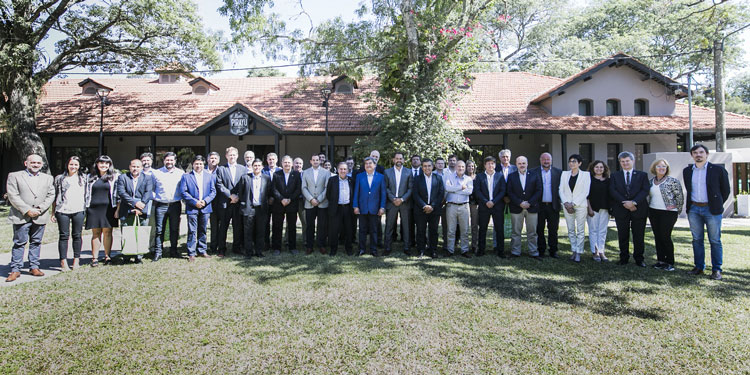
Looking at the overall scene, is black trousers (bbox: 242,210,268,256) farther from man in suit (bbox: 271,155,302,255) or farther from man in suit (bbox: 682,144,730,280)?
man in suit (bbox: 682,144,730,280)

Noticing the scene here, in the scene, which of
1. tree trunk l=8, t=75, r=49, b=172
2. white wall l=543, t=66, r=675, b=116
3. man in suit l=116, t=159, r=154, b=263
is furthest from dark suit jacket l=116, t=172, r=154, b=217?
white wall l=543, t=66, r=675, b=116

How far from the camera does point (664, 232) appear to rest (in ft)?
19.9

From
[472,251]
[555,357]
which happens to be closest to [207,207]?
[472,251]

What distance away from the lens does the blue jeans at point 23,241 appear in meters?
5.55

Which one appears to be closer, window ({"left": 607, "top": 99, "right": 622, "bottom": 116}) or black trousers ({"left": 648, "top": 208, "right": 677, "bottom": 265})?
black trousers ({"left": 648, "top": 208, "right": 677, "bottom": 265})

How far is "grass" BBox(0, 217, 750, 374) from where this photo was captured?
10.5 ft

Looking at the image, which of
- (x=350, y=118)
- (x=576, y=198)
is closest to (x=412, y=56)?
(x=350, y=118)

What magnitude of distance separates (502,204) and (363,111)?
1173 centimetres

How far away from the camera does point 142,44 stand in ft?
55.2

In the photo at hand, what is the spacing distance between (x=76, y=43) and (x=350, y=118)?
38.6 ft

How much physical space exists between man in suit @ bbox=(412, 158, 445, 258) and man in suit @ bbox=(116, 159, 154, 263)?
15.1 ft

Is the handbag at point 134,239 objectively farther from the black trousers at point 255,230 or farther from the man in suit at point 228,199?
the black trousers at point 255,230

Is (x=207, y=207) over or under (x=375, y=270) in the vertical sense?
over

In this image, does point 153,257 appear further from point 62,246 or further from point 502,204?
point 502,204
